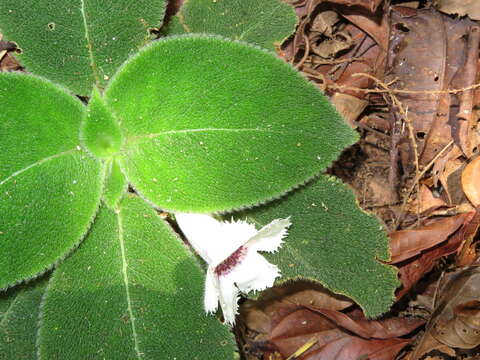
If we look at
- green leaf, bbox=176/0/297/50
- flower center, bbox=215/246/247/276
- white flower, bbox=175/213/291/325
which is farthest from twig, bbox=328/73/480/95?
flower center, bbox=215/246/247/276

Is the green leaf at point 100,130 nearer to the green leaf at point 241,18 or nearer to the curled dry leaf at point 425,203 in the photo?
the green leaf at point 241,18

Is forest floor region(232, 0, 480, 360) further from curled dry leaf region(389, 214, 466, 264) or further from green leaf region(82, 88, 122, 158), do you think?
green leaf region(82, 88, 122, 158)

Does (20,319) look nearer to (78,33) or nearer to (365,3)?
(78,33)

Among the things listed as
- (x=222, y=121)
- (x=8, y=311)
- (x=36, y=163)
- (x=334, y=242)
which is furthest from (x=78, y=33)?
→ (x=334, y=242)

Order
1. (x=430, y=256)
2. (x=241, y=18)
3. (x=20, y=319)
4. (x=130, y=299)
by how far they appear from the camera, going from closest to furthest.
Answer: (x=130, y=299) → (x=20, y=319) → (x=241, y=18) → (x=430, y=256)

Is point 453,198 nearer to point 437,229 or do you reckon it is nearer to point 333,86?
point 437,229
